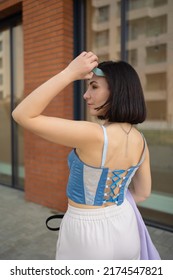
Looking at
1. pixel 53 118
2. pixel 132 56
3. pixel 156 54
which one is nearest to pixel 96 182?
pixel 53 118

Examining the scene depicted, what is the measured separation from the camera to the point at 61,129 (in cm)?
119

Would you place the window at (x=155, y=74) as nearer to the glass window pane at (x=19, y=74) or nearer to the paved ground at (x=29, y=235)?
the paved ground at (x=29, y=235)

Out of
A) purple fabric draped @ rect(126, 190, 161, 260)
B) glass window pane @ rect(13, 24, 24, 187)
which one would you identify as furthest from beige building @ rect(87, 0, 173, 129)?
purple fabric draped @ rect(126, 190, 161, 260)

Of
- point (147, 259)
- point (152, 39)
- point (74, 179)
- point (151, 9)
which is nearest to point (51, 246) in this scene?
point (147, 259)

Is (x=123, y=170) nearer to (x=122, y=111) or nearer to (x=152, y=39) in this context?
(x=122, y=111)

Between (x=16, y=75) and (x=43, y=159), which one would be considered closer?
(x=43, y=159)

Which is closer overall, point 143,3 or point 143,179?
point 143,179

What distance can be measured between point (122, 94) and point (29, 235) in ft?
9.81

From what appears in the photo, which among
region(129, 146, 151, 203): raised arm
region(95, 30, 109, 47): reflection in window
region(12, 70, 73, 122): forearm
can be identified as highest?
region(95, 30, 109, 47): reflection in window

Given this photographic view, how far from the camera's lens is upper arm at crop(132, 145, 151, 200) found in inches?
63.2

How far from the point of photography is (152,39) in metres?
3.87

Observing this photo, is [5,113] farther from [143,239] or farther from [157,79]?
[143,239]

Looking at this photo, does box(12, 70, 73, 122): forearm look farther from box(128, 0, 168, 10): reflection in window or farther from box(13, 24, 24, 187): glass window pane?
box(13, 24, 24, 187): glass window pane

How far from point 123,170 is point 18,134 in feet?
16.0
